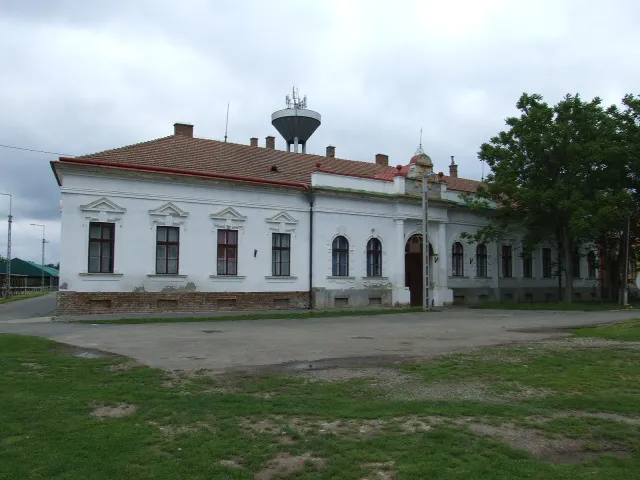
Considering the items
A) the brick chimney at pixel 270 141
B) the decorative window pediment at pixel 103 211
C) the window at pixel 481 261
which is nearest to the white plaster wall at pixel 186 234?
the decorative window pediment at pixel 103 211

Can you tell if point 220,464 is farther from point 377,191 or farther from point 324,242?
point 377,191

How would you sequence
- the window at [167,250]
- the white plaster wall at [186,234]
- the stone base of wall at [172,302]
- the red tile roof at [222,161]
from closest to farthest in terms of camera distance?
the stone base of wall at [172,302] → the white plaster wall at [186,234] → the window at [167,250] → the red tile roof at [222,161]

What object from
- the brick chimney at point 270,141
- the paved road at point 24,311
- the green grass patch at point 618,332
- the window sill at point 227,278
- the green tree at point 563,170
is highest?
the brick chimney at point 270,141

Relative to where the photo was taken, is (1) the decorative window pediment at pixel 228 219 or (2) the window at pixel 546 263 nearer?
(1) the decorative window pediment at pixel 228 219

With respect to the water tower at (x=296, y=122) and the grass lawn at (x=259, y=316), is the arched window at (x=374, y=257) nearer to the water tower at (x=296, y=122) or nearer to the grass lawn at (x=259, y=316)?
the grass lawn at (x=259, y=316)

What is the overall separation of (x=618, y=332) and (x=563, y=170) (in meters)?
16.2

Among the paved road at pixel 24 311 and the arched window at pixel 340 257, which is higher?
the arched window at pixel 340 257

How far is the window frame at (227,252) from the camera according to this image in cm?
2441

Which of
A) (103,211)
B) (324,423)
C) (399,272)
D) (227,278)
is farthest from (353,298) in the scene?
(324,423)

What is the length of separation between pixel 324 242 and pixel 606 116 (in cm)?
1530

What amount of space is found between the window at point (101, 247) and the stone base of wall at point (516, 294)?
18.7 meters

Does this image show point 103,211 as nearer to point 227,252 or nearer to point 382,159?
point 227,252

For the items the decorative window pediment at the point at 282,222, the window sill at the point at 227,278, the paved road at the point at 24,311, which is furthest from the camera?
the decorative window pediment at the point at 282,222

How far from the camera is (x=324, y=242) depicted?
26766mm
